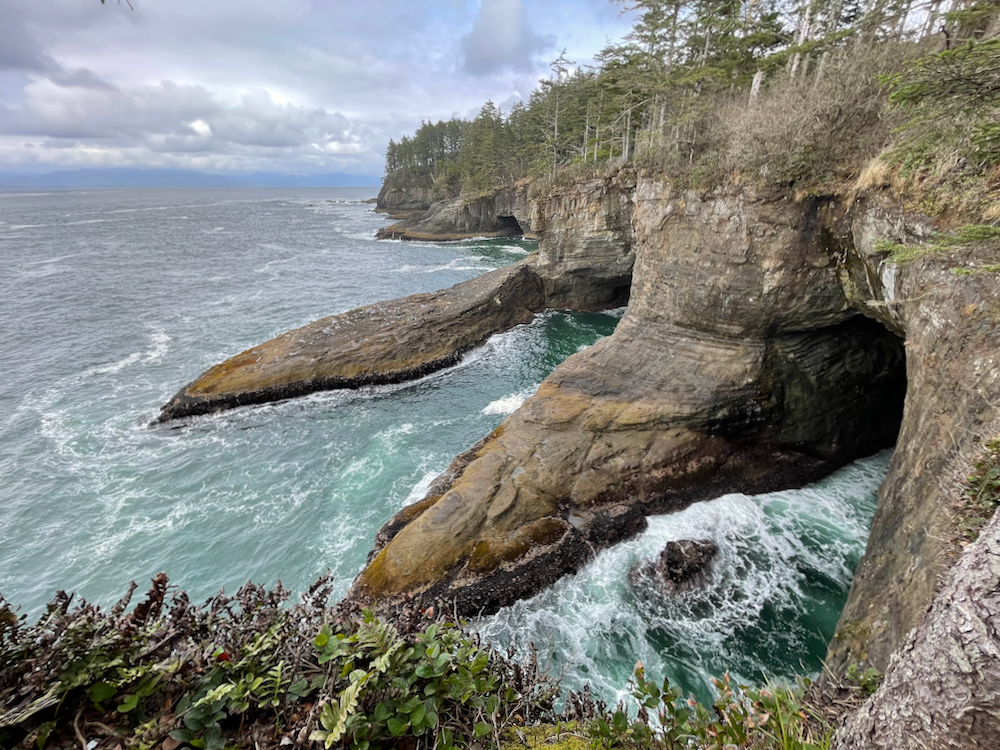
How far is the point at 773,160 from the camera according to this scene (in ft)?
41.5

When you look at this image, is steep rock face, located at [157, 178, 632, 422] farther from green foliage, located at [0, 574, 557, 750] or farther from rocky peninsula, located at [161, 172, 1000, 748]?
green foliage, located at [0, 574, 557, 750]

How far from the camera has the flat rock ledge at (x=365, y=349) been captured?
66.4 ft

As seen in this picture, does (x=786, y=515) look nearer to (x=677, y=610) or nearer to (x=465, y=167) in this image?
(x=677, y=610)

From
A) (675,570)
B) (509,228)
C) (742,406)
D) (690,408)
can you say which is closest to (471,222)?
(509,228)

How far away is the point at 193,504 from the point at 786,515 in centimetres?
1793

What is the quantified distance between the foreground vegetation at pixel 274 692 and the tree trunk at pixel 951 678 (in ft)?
1.67

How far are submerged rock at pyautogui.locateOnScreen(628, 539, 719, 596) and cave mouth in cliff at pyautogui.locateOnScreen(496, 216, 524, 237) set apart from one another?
6294cm

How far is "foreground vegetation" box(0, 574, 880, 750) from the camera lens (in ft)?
7.56

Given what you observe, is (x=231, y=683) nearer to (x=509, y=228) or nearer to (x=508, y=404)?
(x=508, y=404)

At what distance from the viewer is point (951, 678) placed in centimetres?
221

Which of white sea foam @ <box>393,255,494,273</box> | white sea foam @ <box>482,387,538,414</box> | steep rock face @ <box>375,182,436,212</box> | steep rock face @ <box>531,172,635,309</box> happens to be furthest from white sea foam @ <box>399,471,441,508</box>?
steep rock face @ <box>375,182,436,212</box>

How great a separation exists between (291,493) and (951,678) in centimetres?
1556

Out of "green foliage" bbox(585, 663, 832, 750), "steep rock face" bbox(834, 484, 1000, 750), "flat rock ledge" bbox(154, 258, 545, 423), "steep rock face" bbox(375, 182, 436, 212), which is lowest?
"flat rock ledge" bbox(154, 258, 545, 423)

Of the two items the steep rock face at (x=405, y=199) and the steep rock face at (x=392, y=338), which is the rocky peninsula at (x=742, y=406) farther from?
the steep rock face at (x=405, y=199)
